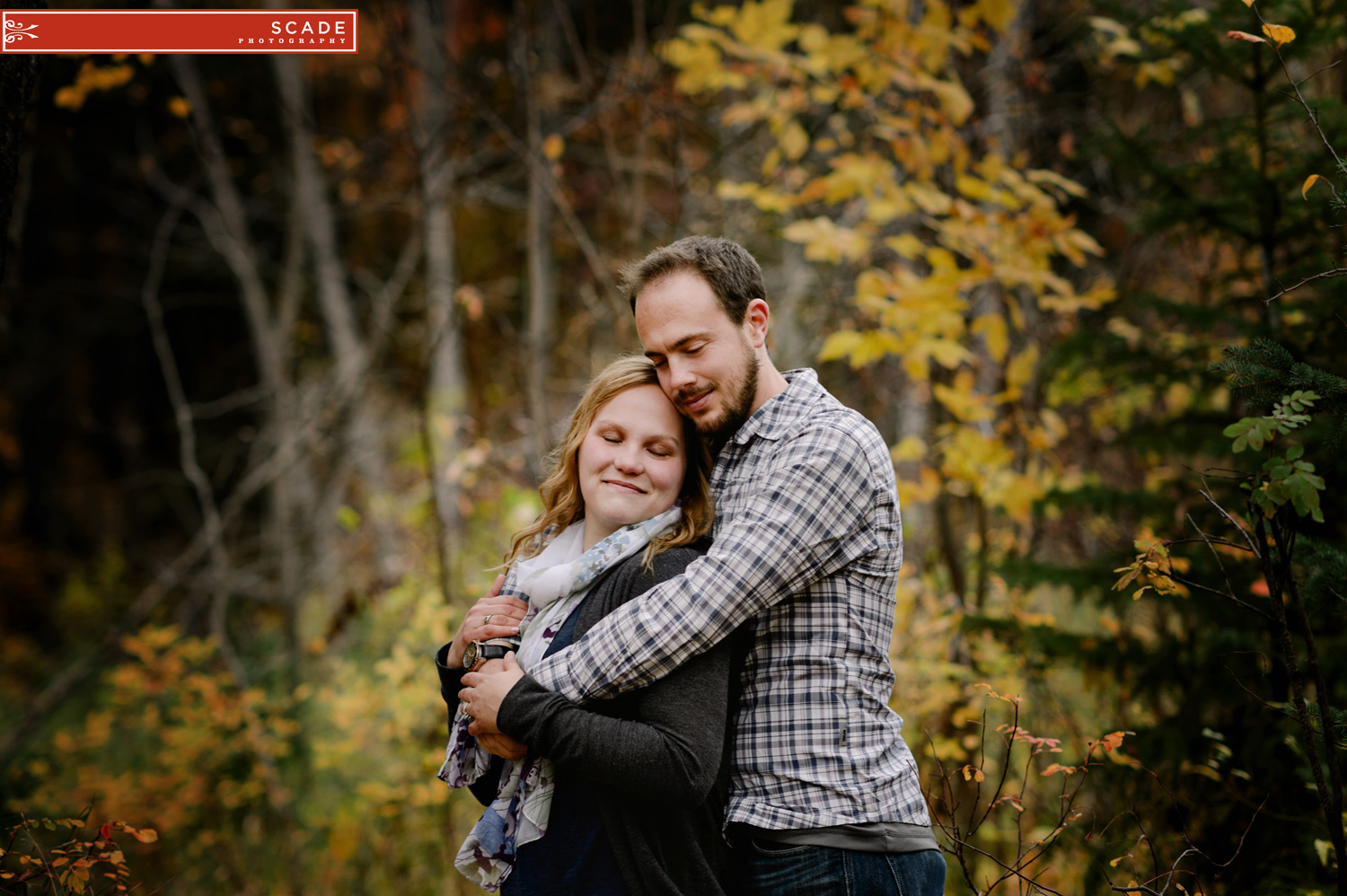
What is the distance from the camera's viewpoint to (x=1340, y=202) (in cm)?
177

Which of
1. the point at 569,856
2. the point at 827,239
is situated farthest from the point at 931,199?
the point at 569,856

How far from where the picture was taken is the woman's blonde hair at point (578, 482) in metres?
1.97

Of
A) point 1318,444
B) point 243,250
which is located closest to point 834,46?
point 1318,444

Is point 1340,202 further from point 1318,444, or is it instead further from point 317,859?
point 317,859

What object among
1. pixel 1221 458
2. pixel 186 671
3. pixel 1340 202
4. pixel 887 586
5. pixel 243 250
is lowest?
pixel 186 671

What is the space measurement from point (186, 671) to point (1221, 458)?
7.47 meters

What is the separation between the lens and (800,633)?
6.00 ft

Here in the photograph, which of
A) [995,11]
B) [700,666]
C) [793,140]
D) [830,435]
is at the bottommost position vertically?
[700,666]

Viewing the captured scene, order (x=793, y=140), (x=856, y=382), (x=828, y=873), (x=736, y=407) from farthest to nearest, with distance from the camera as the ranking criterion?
(x=856, y=382) → (x=793, y=140) → (x=736, y=407) → (x=828, y=873)

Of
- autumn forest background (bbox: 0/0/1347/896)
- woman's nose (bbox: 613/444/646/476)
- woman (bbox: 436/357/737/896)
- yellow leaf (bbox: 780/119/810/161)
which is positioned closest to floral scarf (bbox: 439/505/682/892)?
woman (bbox: 436/357/737/896)

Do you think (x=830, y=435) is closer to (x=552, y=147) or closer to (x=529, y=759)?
(x=529, y=759)

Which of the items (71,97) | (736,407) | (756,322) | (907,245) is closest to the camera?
(736,407)

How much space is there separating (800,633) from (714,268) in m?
0.91

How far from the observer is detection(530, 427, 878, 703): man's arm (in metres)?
1.67
